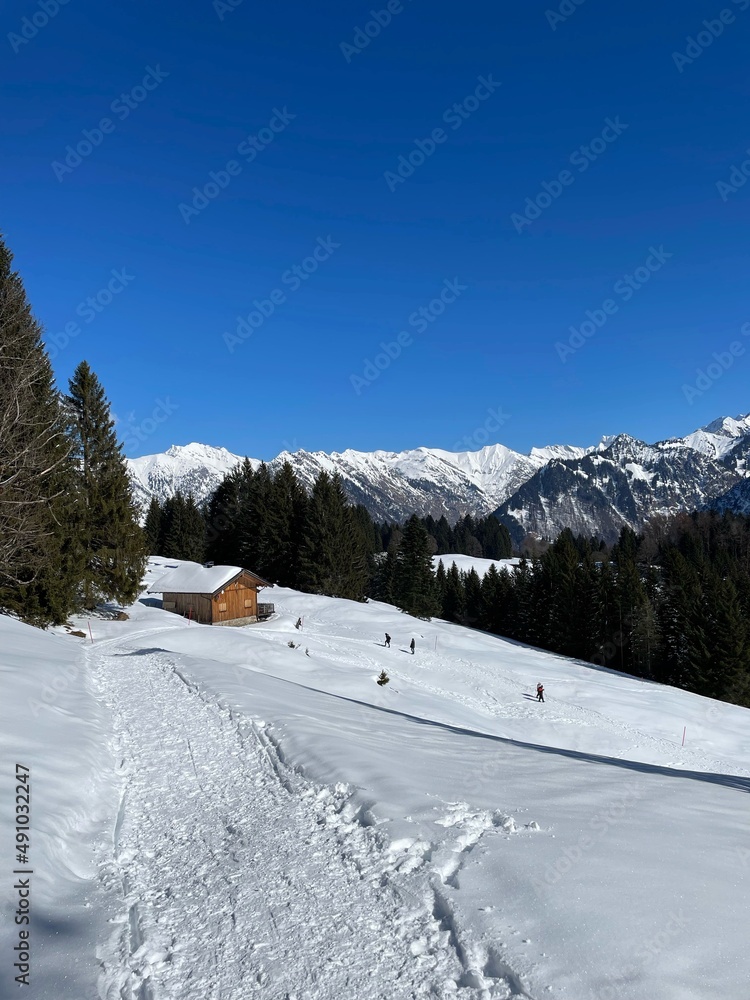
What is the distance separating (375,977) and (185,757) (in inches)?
268

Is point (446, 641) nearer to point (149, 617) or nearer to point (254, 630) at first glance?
point (254, 630)

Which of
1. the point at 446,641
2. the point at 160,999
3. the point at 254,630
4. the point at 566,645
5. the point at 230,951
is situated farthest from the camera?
the point at 566,645

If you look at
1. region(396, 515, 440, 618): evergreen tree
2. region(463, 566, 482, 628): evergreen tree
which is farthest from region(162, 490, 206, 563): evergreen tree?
region(463, 566, 482, 628): evergreen tree

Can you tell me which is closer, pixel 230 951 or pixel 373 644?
pixel 230 951

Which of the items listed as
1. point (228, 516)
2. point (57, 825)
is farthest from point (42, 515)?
point (228, 516)

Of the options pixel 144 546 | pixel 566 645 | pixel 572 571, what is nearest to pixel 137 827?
pixel 144 546

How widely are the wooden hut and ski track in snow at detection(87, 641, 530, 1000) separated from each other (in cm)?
3158

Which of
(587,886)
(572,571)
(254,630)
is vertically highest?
(572,571)

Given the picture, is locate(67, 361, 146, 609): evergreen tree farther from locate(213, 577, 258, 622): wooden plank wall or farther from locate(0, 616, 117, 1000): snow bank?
locate(0, 616, 117, 1000): snow bank

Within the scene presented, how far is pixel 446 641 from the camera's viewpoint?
149ft

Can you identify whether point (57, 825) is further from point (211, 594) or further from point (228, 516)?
point (228, 516)

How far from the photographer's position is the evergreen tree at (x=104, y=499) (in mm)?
32594

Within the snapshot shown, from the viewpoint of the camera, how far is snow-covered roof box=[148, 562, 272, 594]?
40.8 meters

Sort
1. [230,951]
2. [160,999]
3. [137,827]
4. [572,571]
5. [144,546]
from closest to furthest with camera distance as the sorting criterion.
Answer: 1. [160,999]
2. [230,951]
3. [137,827]
4. [144,546]
5. [572,571]
